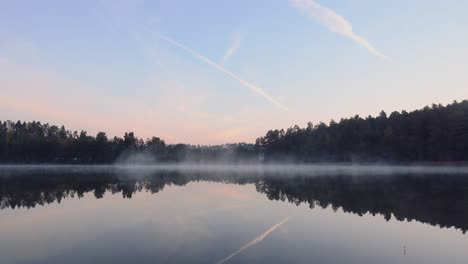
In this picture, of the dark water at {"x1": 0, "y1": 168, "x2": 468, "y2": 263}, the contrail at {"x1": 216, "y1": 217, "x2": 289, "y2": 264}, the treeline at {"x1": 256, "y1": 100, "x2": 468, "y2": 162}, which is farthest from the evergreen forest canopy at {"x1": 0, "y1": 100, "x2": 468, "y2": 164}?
the contrail at {"x1": 216, "y1": 217, "x2": 289, "y2": 264}

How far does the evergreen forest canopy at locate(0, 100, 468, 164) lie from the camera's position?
99375 millimetres

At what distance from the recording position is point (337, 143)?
5276 inches

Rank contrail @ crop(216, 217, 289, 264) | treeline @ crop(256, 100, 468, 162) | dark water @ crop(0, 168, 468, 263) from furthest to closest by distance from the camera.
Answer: treeline @ crop(256, 100, 468, 162) → dark water @ crop(0, 168, 468, 263) → contrail @ crop(216, 217, 289, 264)

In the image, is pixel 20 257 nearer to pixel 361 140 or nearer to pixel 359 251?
pixel 359 251

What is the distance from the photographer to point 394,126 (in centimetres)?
11700

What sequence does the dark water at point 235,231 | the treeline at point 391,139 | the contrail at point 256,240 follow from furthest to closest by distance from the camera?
the treeline at point 391,139
the dark water at point 235,231
the contrail at point 256,240

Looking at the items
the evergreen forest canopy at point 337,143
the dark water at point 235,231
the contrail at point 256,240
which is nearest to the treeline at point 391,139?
the evergreen forest canopy at point 337,143

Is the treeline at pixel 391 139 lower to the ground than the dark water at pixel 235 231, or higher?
higher

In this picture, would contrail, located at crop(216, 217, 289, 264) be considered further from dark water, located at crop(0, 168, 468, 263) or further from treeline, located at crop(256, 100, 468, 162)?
treeline, located at crop(256, 100, 468, 162)

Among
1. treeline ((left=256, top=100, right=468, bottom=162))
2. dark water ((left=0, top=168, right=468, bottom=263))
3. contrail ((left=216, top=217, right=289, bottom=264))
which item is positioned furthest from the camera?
treeline ((left=256, top=100, right=468, bottom=162))

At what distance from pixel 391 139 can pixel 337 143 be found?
24979 millimetres

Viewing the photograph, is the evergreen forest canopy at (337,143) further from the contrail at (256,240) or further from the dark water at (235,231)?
the contrail at (256,240)

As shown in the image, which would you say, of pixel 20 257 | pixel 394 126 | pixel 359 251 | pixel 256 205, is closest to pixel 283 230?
pixel 359 251

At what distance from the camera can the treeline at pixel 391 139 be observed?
97.3 m
